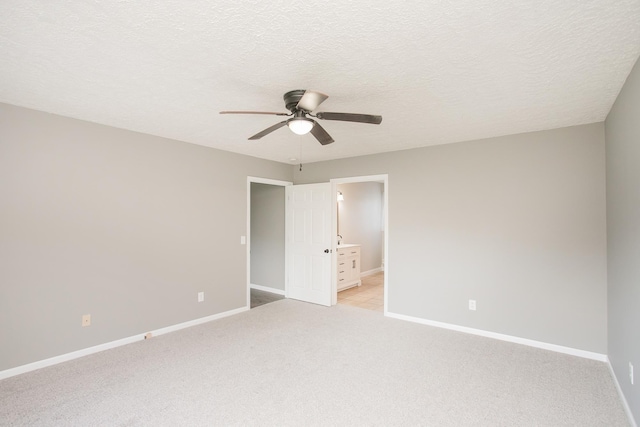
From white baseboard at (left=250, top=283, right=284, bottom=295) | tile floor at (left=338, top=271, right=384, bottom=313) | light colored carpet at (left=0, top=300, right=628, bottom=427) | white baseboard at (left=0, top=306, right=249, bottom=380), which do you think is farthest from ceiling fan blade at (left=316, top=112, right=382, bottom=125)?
white baseboard at (left=250, top=283, right=284, bottom=295)

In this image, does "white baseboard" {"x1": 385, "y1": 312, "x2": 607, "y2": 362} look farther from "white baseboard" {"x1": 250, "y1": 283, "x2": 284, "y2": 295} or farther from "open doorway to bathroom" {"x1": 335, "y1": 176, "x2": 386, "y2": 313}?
"white baseboard" {"x1": 250, "y1": 283, "x2": 284, "y2": 295}

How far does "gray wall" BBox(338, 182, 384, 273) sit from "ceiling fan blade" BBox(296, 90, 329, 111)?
491 cm

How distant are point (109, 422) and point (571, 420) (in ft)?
10.9

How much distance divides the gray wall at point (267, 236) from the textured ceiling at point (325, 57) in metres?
2.99

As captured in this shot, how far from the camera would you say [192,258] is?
4281 millimetres

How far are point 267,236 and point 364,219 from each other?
9.18 ft

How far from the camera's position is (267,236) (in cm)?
625

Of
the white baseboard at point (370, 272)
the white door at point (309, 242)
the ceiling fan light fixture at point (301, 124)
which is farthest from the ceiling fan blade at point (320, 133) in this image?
the white baseboard at point (370, 272)

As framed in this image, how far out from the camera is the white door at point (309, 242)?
17.3 ft

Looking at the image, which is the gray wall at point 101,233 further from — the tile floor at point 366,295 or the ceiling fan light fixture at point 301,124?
the ceiling fan light fixture at point 301,124

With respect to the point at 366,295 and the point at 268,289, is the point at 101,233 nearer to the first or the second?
the point at 268,289

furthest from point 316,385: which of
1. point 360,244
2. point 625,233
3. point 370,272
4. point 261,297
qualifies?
point 370,272

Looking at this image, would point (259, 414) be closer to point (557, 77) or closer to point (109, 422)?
point (109, 422)

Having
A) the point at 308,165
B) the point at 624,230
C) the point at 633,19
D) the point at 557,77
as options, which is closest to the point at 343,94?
the point at 557,77
